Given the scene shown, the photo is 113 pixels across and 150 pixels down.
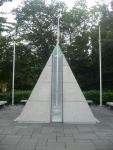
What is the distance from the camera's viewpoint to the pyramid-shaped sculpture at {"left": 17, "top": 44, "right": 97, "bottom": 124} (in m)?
10.3

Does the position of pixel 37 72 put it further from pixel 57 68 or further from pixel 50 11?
pixel 57 68

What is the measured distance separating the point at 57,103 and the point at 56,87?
74 centimetres

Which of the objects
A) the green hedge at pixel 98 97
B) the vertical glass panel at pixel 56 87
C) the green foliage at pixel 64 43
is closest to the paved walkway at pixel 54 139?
the vertical glass panel at pixel 56 87

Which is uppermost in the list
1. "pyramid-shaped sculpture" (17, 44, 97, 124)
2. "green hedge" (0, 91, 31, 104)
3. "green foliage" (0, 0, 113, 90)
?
"green foliage" (0, 0, 113, 90)

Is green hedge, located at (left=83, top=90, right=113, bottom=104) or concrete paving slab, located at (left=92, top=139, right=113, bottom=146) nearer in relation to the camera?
concrete paving slab, located at (left=92, top=139, right=113, bottom=146)

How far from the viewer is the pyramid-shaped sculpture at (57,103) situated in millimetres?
10297

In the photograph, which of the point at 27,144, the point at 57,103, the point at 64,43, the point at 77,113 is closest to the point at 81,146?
the point at 27,144

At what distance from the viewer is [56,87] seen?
1059 cm

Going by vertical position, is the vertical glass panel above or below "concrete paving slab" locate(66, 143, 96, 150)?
above

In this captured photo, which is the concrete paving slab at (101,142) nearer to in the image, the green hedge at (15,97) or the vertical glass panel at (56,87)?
the vertical glass panel at (56,87)

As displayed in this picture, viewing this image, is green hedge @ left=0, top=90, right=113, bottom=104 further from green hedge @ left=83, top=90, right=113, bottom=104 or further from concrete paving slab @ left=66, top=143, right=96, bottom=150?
concrete paving slab @ left=66, top=143, right=96, bottom=150

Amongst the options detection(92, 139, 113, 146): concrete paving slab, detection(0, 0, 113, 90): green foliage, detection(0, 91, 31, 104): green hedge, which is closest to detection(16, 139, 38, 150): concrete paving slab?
detection(92, 139, 113, 146): concrete paving slab

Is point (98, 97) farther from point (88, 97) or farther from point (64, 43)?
point (64, 43)

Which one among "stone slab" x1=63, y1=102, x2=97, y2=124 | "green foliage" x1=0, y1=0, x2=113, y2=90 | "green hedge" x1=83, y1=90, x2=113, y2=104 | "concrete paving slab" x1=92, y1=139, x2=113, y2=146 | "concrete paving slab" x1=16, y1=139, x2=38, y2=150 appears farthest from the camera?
"green foliage" x1=0, y1=0, x2=113, y2=90
